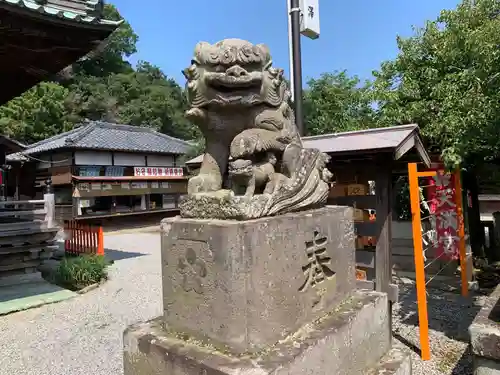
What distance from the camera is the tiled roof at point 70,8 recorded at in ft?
16.1

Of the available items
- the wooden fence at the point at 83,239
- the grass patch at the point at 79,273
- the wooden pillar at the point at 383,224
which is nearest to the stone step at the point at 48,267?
the wooden fence at the point at 83,239

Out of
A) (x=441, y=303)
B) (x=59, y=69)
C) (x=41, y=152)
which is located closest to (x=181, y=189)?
(x=41, y=152)

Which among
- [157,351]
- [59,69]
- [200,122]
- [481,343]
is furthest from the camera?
[59,69]

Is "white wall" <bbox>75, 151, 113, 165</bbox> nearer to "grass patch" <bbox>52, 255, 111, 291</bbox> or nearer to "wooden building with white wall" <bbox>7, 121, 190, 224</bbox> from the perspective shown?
"wooden building with white wall" <bbox>7, 121, 190, 224</bbox>

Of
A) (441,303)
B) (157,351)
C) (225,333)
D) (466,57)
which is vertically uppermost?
(466,57)

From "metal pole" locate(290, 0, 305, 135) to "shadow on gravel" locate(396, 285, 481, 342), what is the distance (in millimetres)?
3217

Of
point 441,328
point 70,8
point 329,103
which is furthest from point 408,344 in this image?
point 329,103

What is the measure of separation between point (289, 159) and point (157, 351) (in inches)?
50.8

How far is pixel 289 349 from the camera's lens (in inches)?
76.2

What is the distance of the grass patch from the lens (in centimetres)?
768

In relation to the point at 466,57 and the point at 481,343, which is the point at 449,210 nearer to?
the point at 466,57

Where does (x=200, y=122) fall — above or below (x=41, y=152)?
below

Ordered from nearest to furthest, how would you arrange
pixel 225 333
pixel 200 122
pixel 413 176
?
pixel 225 333
pixel 200 122
pixel 413 176

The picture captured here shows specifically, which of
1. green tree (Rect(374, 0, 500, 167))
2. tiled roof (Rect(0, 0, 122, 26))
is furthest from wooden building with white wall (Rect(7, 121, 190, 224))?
green tree (Rect(374, 0, 500, 167))
